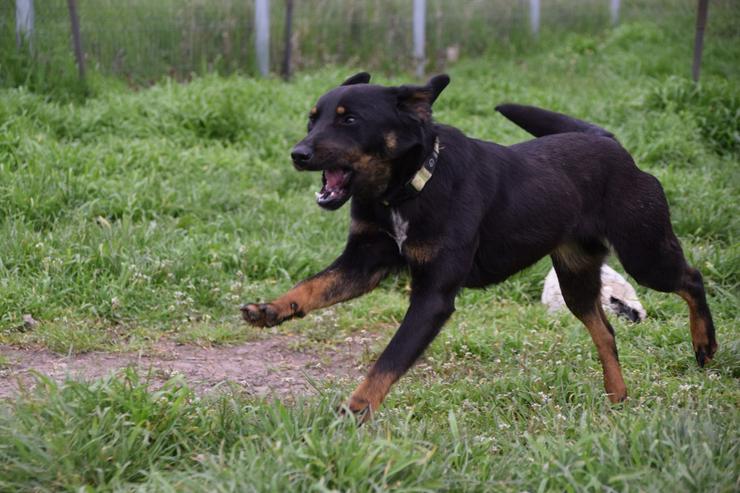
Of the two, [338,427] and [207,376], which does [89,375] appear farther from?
[338,427]

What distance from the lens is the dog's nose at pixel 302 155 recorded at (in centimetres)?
393

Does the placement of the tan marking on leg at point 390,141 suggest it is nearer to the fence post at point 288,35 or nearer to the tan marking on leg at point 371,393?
the tan marking on leg at point 371,393

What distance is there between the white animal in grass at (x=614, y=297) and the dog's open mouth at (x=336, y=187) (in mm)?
2446

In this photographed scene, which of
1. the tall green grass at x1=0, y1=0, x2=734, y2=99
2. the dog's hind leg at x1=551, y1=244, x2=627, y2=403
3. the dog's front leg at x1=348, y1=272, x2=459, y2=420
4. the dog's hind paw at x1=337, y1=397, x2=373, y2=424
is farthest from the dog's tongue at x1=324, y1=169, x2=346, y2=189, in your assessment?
the tall green grass at x1=0, y1=0, x2=734, y2=99

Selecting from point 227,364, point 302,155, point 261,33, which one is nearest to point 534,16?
point 261,33

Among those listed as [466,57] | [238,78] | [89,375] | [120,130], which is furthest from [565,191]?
[466,57]

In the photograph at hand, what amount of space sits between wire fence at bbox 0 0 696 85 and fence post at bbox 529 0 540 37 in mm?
17

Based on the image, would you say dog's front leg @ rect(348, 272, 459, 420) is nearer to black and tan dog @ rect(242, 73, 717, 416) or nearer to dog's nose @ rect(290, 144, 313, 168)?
black and tan dog @ rect(242, 73, 717, 416)

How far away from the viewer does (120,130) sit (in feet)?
26.6

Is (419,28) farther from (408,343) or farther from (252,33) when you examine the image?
(408,343)

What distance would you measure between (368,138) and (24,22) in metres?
5.55

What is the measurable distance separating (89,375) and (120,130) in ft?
12.5

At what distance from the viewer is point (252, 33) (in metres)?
10.5

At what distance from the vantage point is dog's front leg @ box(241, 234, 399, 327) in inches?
160
